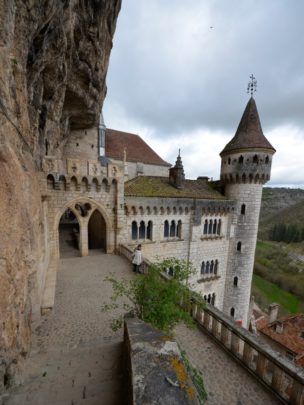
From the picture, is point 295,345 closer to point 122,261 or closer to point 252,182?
point 252,182

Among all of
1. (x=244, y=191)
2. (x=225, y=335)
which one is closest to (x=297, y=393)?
(x=225, y=335)

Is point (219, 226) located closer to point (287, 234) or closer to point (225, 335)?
point (225, 335)

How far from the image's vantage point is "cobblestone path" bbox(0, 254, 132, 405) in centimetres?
341

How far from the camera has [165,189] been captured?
51.4 ft

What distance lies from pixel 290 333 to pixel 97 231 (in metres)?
20.5

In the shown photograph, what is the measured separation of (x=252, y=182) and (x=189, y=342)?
14556mm

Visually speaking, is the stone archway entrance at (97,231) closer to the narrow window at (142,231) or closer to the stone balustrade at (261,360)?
the narrow window at (142,231)

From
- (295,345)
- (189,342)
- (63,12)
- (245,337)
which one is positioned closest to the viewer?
(245,337)

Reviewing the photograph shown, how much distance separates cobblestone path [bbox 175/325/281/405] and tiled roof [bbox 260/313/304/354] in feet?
54.2

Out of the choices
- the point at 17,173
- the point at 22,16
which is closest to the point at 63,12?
the point at 22,16

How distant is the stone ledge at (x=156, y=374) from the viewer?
2178 millimetres

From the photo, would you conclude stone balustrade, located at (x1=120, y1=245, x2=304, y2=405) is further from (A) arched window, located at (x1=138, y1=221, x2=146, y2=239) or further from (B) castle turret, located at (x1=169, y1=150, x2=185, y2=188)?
(B) castle turret, located at (x1=169, y1=150, x2=185, y2=188)

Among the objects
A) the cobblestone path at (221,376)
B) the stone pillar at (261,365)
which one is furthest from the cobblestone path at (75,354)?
the stone pillar at (261,365)

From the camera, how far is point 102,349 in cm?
493
